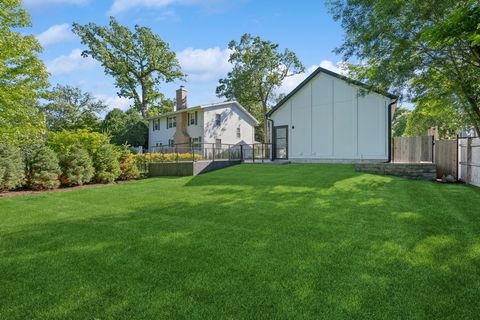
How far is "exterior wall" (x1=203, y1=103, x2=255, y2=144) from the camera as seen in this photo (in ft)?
86.5

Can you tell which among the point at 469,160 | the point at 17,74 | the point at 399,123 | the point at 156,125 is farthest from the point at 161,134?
the point at 399,123

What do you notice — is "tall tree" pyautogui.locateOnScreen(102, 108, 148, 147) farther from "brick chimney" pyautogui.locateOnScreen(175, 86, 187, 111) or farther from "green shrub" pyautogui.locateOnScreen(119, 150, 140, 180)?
"green shrub" pyautogui.locateOnScreen(119, 150, 140, 180)

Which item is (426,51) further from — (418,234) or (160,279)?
(160,279)

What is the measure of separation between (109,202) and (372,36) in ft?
32.6

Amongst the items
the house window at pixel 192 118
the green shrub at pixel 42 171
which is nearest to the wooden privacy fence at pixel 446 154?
the green shrub at pixel 42 171

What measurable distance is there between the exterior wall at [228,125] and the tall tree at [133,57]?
1192 centimetres

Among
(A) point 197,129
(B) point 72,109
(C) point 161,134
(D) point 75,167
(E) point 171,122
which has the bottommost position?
(D) point 75,167

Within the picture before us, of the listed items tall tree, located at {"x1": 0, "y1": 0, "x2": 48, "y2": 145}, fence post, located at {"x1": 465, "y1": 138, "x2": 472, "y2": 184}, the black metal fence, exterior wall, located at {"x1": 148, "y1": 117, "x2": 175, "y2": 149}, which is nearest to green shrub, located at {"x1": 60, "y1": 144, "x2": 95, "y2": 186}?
tall tree, located at {"x1": 0, "y1": 0, "x2": 48, "y2": 145}

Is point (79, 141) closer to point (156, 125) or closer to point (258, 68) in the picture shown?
point (156, 125)

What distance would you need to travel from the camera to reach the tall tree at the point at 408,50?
8.98 meters

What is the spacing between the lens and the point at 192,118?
89.7 feet

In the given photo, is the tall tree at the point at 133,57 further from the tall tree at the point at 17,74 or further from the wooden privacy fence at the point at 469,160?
the wooden privacy fence at the point at 469,160

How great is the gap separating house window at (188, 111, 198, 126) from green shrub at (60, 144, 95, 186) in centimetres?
1401

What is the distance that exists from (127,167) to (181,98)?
1517cm
